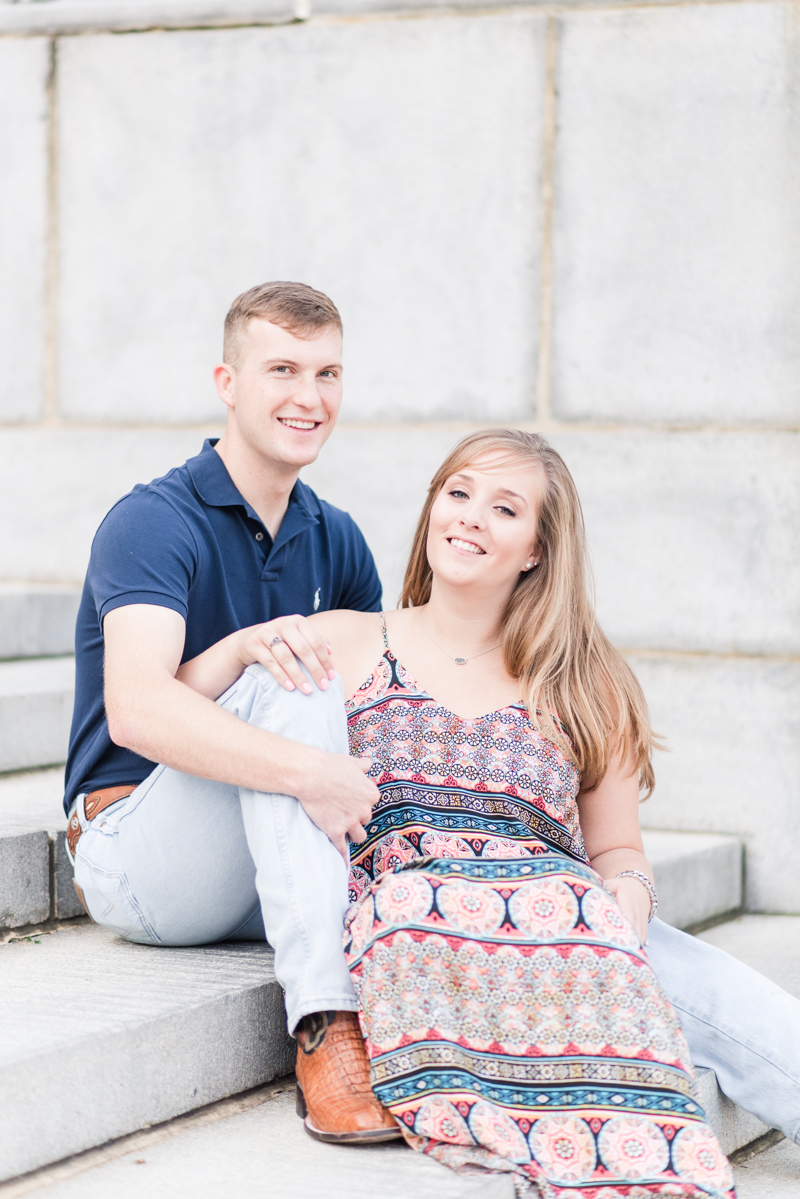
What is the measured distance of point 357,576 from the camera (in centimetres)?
313

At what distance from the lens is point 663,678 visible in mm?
4113

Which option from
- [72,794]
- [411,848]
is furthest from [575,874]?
[72,794]

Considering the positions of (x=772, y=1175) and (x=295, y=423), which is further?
(x=295, y=423)

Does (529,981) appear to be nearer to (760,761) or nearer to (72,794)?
(72,794)

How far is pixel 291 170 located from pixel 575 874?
300cm

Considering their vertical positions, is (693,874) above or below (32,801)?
below

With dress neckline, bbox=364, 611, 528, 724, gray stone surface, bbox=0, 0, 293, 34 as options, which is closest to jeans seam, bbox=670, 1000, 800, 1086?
dress neckline, bbox=364, 611, 528, 724

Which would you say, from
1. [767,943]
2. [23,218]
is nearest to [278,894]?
[767,943]

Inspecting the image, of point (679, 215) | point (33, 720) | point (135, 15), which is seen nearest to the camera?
point (33, 720)

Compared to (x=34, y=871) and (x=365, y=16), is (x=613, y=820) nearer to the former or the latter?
(x=34, y=871)

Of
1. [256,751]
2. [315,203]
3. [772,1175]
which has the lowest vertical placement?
[772,1175]

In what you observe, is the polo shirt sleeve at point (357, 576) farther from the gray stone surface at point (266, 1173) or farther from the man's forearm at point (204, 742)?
the gray stone surface at point (266, 1173)

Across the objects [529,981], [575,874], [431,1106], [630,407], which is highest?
[630,407]

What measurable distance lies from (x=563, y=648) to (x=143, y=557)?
2.83ft
